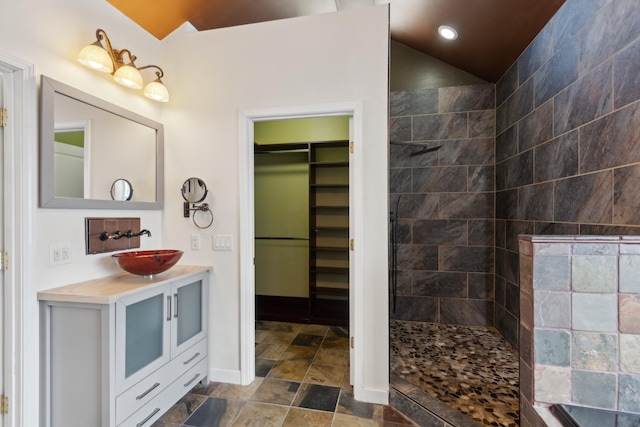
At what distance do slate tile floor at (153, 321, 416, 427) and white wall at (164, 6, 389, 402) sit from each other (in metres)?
0.20

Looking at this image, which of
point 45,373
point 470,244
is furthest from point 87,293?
point 470,244

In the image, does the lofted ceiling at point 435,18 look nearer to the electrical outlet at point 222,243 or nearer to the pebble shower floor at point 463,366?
the electrical outlet at point 222,243

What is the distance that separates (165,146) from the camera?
2406 millimetres

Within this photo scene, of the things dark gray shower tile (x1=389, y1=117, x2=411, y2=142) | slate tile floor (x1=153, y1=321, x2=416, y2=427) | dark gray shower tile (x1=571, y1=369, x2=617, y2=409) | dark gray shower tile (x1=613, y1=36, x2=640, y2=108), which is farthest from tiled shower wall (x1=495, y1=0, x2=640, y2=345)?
slate tile floor (x1=153, y1=321, x2=416, y2=427)

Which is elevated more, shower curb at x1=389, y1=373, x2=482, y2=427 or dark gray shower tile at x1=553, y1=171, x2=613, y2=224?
dark gray shower tile at x1=553, y1=171, x2=613, y2=224

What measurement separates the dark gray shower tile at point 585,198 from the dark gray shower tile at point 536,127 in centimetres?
42

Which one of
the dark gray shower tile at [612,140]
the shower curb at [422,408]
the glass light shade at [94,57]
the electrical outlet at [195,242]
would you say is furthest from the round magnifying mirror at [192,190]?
→ the dark gray shower tile at [612,140]

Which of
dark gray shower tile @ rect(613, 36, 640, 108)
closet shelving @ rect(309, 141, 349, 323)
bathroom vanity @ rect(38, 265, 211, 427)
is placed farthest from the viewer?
closet shelving @ rect(309, 141, 349, 323)

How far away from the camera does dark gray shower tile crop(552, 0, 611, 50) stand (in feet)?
5.67

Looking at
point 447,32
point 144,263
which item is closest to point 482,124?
point 447,32

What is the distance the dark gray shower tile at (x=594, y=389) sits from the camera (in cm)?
78

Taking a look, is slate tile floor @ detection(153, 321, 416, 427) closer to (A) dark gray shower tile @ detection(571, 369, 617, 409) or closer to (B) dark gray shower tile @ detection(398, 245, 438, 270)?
(B) dark gray shower tile @ detection(398, 245, 438, 270)

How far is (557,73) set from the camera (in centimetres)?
207

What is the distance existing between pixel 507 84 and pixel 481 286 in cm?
205
